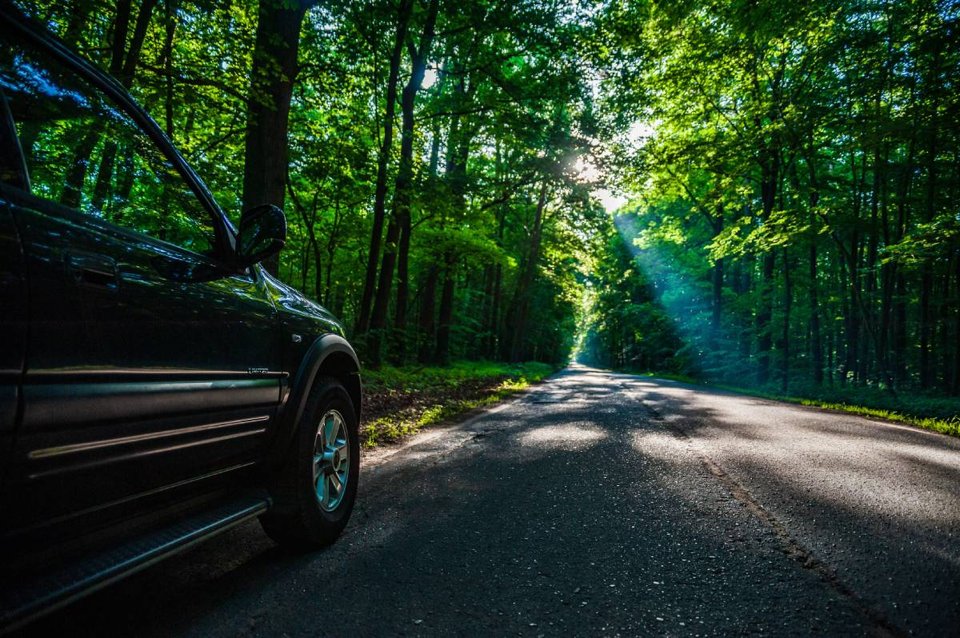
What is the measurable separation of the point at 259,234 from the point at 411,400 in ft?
22.7

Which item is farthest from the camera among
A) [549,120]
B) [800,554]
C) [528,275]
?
[528,275]

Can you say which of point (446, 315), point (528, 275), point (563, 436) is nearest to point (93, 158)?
point (563, 436)

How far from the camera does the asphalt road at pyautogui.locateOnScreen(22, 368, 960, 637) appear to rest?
1768mm

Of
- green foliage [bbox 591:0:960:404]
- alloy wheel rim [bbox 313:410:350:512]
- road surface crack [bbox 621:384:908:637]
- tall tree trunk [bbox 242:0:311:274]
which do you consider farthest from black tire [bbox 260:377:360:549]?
green foliage [bbox 591:0:960:404]

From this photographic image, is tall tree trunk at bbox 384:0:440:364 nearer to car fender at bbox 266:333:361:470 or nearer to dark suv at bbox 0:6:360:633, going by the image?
car fender at bbox 266:333:361:470

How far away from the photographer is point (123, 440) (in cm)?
150

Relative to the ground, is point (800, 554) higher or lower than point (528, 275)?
lower

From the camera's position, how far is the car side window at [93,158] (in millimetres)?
1476

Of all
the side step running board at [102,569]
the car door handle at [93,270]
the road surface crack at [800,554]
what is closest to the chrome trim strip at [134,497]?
the side step running board at [102,569]

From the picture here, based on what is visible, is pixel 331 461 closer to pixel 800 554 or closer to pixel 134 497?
pixel 134 497

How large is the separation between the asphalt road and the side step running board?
1.17ft

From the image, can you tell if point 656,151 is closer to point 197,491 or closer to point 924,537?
point 924,537

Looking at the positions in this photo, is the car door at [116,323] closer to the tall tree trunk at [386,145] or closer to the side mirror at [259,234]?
the side mirror at [259,234]

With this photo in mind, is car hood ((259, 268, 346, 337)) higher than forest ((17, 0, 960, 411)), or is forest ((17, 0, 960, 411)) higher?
forest ((17, 0, 960, 411))
